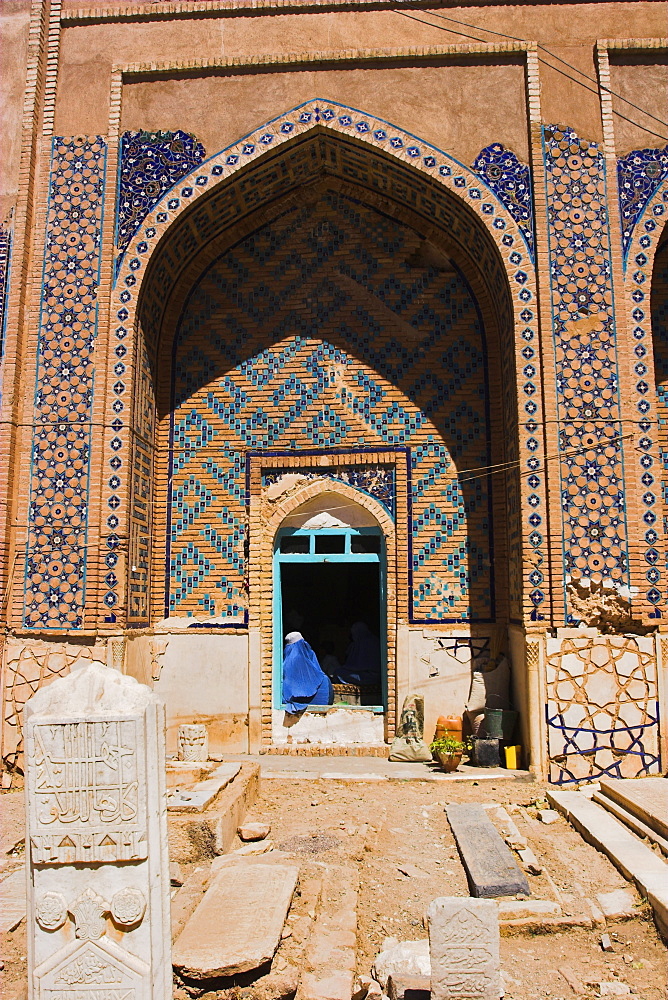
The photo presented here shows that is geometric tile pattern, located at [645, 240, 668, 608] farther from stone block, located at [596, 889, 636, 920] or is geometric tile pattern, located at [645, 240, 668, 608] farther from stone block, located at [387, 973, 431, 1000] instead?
stone block, located at [387, 973, 431, 1000]

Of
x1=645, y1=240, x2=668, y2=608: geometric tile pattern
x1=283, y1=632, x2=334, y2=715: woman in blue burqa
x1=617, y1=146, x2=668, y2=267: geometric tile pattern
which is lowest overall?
x1=283, y1=632, x2=334, y2=715: woman in blue burqa

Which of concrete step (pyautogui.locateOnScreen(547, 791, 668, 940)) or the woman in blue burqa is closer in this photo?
concrete step (pyautogui.locateOnScreen(547, 791, 668, 940))

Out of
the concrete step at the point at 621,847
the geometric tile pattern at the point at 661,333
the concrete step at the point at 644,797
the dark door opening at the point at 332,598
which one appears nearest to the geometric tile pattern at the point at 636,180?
the geometric tile pattern at the point at 661,333

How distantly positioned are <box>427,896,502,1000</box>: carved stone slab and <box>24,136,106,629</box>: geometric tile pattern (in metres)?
4.96

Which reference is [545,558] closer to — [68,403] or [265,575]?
[265,575]

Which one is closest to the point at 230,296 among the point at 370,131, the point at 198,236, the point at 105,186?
the point at 198,236

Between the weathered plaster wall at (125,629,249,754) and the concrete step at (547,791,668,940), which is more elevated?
the weathered plaster wall at (125,629,249,754)

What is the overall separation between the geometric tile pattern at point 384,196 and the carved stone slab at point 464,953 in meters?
4.16

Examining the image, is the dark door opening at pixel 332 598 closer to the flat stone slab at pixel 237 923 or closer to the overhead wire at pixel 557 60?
the overhead wire at pixel 557 60

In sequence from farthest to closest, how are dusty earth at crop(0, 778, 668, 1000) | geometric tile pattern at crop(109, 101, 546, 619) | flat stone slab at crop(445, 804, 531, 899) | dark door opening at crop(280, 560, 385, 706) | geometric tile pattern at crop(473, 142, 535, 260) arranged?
dark door opening at crop(280, 560, 385, 706), geometric tile pattern at crop(473, 142, 535, 260), geometric tile pattern at crop(109, 101, 546, 619), flat stone slab at crop(445, 804, 531, 899), dusty earth at crop(0, 778, 668, 1000)

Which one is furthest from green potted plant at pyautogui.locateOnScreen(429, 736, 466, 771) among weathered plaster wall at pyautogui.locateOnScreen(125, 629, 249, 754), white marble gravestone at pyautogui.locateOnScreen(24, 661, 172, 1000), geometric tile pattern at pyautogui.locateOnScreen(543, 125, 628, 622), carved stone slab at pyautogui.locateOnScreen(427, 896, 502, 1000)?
white marble gravestone at pyautogui.locateOnScreen(24, 661, 172, 1000)

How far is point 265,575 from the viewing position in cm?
823

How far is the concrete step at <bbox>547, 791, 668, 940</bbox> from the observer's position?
4094mm

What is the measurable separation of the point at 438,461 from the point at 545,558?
1.69 metres
